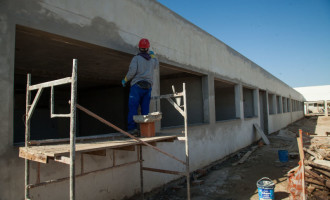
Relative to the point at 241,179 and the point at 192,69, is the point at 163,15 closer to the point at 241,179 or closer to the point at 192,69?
the point at 192,69

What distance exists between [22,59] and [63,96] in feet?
18.9

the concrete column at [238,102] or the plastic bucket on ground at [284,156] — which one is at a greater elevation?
the concrete column at [238,102]

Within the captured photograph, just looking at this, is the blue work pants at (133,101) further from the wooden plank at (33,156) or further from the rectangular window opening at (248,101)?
the rectangular window opening at (248,101)

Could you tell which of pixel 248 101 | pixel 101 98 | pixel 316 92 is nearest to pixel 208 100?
pixel 101 98

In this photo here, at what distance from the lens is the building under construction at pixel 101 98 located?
2773 mm

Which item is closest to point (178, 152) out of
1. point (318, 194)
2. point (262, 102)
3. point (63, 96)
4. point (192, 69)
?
point (192, 69)

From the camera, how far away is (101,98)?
11.0 meters

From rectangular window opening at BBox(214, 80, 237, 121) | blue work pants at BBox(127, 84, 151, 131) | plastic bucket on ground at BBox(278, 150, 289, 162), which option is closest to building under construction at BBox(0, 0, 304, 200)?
blue work pants at BBox(127, 84, 151, 131)

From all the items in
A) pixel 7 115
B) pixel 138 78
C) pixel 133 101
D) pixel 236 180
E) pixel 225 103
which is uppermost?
pixel 138 78

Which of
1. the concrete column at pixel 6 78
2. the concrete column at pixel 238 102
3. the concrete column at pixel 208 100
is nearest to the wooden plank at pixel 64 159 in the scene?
the concrete column at pixel 6 78

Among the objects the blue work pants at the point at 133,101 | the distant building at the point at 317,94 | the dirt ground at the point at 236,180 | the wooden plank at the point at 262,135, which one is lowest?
the dirt ground at the point at 236,180

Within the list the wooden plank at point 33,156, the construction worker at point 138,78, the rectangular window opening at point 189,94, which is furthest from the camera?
the rectangular window opening at point 189,94

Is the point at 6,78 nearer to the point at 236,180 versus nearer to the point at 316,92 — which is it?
the point at 236,180

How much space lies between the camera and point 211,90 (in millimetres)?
7711
